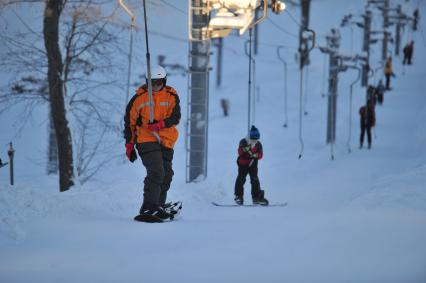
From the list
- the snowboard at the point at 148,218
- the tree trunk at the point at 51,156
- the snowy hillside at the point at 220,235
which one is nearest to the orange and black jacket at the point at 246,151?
the snowy hillside at the point at 220,235

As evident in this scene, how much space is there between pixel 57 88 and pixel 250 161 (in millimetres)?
4628

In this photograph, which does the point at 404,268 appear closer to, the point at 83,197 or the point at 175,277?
the point at 175,277

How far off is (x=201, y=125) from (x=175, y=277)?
7.58 metres

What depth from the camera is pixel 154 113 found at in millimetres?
7727

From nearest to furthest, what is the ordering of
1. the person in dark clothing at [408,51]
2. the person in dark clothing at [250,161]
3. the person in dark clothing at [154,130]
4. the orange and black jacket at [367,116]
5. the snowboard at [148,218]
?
the snowboard at [148,218] → the person in dark clothing at [154,130] → the person in dark clothing at [250,161] → the orange and black jacket at [367,116] → the person in dark clothing at [408,51]

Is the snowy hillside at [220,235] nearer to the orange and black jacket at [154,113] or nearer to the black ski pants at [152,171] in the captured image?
the black ski pants at [152,171]

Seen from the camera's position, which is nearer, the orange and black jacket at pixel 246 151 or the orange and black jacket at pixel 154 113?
the orange and black jacket at pixel 154 113

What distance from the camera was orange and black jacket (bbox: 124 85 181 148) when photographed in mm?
7719

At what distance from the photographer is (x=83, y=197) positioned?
8.39 meters

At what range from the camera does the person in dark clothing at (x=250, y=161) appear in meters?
11.2

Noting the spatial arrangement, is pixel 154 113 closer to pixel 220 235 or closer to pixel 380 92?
pixel 220 235

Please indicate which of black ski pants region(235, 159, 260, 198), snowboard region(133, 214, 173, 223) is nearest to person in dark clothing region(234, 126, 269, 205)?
black ski pants region(235, 159, 260, 198)

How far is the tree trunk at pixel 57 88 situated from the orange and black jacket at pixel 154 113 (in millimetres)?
6344

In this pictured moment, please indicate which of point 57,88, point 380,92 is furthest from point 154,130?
point 380,92
